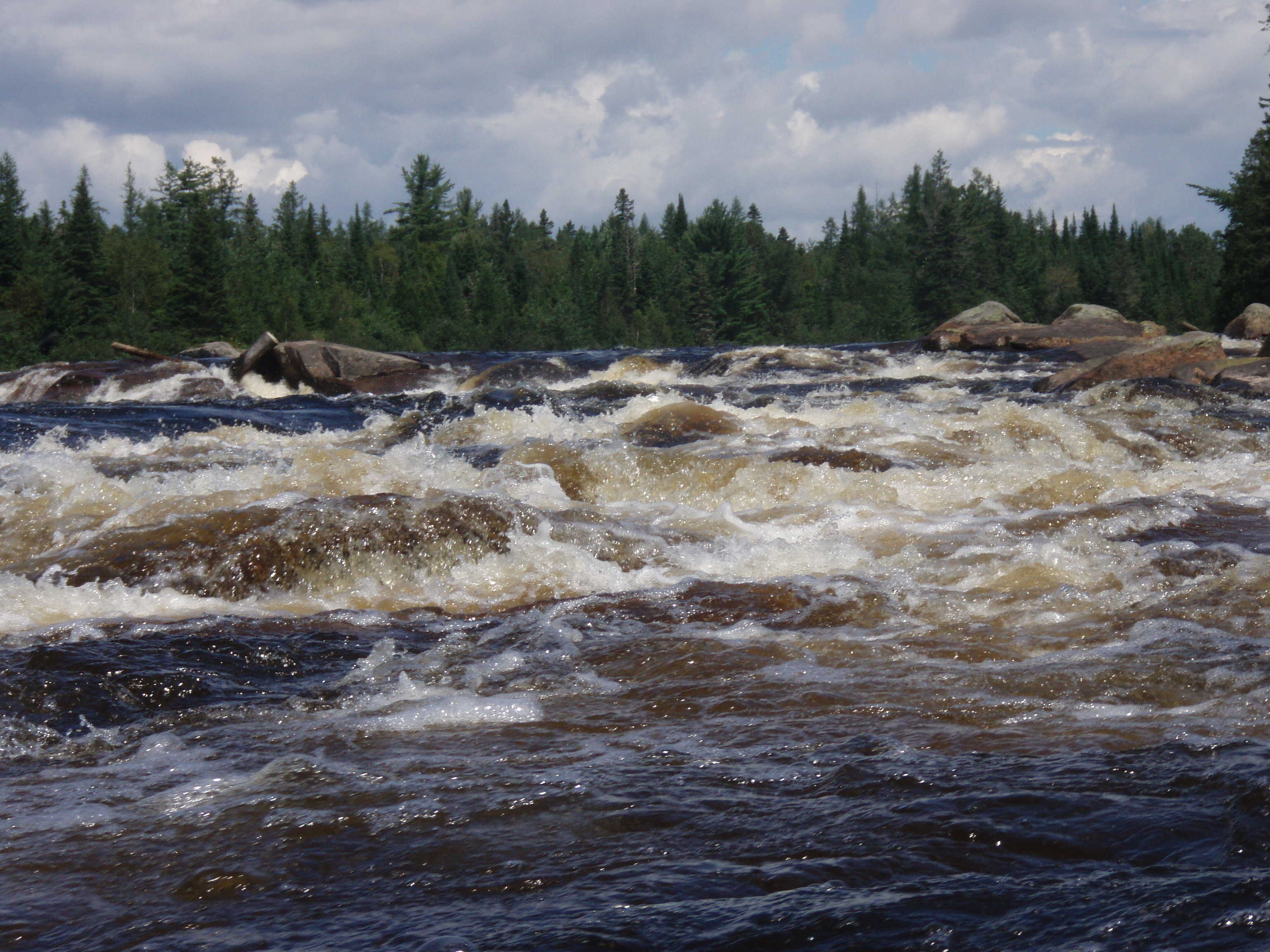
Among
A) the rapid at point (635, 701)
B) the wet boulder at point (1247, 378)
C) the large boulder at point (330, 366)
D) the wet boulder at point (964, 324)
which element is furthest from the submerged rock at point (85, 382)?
the wet boulder at point (964, 324)

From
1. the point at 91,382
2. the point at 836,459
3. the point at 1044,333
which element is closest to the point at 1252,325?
the point at 1044,333

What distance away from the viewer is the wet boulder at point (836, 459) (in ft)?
25.3

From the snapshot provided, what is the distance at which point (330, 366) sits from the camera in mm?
16328

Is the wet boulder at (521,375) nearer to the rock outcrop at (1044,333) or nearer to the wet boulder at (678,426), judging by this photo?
the wet boulder at (678,426)

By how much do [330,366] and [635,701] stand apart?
45.5 feet

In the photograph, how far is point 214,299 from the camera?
42969mm

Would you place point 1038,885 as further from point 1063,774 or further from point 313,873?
point 313,873

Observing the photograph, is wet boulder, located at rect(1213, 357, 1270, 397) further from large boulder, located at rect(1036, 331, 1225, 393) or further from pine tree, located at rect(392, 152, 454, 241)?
pine tree, located at rect(392, 152, 454, 241)

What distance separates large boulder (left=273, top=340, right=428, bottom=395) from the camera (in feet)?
53.1

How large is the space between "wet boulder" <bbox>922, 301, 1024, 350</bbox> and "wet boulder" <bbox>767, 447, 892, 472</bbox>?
56.3ft

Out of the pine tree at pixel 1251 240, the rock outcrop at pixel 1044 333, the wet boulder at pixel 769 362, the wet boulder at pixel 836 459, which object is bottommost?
the wet boulder at pixel 836 459

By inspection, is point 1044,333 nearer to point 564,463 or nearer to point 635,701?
point 564,463

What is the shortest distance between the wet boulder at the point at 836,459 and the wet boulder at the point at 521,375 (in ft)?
29.8

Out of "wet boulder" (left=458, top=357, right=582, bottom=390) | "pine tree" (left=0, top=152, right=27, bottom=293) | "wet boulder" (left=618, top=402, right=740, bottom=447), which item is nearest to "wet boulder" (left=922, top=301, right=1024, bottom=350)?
"wet boulder" (left=458, top=357, right=582, bottom=390)
